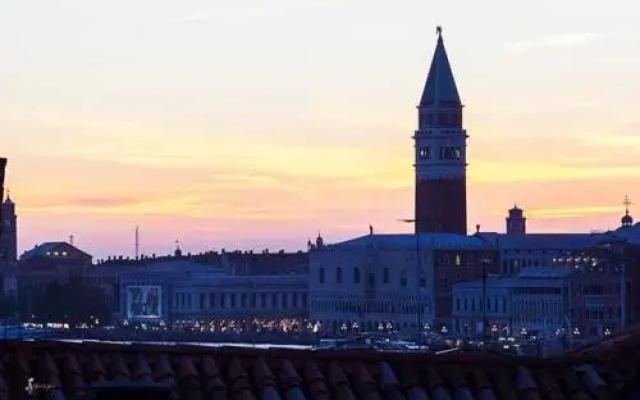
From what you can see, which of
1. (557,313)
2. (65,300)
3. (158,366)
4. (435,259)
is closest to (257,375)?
(158,366)

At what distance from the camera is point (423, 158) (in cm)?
16912

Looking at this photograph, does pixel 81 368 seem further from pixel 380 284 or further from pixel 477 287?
pixel 380 284

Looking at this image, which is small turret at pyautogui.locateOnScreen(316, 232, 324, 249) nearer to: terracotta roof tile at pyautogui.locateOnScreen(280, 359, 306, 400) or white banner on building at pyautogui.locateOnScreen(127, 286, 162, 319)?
white banner on building at pyautogui.locateOnScreen(127, 286, 162, 319)

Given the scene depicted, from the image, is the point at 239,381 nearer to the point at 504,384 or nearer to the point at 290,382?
the point at 290,382

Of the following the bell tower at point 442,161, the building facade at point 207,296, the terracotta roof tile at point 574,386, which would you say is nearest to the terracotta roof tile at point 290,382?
the terracotta roof tile at point 574,386

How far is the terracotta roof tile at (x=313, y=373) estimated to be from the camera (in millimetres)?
13852

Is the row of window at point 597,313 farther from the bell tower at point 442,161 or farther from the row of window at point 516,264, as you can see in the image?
the bell tower at point 442,161

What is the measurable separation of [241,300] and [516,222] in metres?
16.4

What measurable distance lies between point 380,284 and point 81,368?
15286 centimetres

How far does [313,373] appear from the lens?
14.1 m
